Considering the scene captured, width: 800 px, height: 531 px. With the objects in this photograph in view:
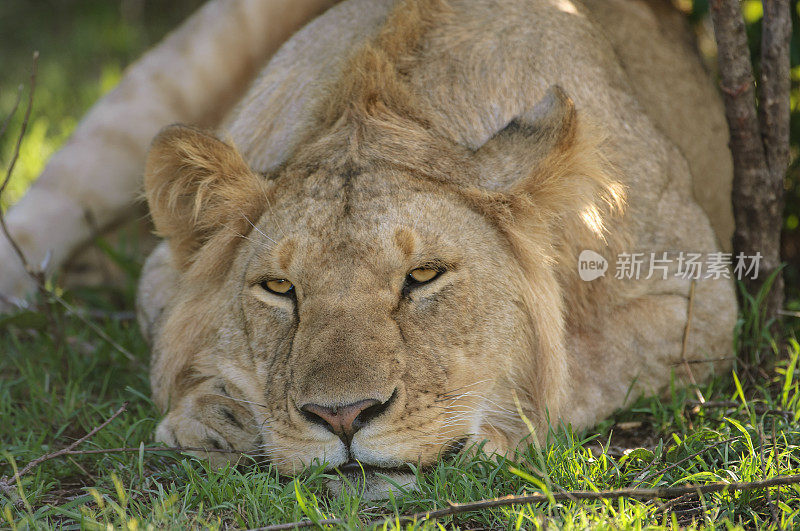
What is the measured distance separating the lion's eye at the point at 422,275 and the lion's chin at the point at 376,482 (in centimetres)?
61

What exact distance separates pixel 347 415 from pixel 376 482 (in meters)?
0.33

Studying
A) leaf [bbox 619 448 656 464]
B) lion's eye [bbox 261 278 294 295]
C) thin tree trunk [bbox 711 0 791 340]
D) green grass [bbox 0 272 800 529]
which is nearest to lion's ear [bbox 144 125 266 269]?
lion's eye [bbox 261 278 294 295]

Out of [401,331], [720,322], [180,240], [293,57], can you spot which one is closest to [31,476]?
[180,240]

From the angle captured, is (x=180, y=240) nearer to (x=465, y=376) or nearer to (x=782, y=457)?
(x=465, y=376)

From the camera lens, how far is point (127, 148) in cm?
555

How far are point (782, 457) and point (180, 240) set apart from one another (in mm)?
2321

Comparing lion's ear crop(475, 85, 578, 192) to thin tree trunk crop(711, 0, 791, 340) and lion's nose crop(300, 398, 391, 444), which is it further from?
thin tree trunk crop(711, 0, 791, 340)

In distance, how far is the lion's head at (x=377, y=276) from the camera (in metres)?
2.84

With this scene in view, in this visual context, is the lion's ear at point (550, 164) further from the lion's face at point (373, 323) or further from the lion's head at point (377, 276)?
the lion's face at point (373, 323)

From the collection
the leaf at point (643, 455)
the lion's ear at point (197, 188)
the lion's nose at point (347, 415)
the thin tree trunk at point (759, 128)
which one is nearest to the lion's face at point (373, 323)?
the lion's nose at point (347, 415)

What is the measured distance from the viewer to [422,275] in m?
3.01

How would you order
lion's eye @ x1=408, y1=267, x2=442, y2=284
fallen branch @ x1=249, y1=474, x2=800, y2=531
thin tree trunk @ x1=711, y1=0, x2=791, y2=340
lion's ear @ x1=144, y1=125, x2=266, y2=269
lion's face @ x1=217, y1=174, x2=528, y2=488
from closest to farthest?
fallen branch @ x1=249, y1=474, x2=800, y2=531
lion's face @ x1=217, y1=174, x2=528, y2=488
lion's eye @ x1=408, y1=267, x2=442, y2=284
lion's ear @ x1=144, y1=125, x2=266, y2=269
thin tree trunk @ x1=711, y1=0, x2=791, y2=340

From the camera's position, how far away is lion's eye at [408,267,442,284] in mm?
3006

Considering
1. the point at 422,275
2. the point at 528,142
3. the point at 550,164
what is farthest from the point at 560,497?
the point at 528,142
